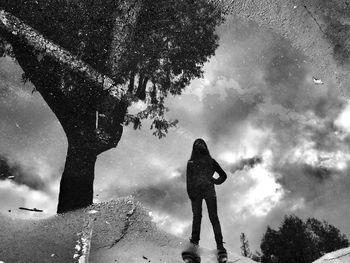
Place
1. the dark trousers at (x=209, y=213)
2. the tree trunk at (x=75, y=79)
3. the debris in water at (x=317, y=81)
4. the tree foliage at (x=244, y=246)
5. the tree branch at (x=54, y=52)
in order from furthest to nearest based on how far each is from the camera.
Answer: the debris in water at (x=317, y=81) → the tree branch at (x=54, y=52) → the tree trunk at (x=75, y=79) → the tree foliage at (x=244, y=246) → the dark trousers at (x=209, y=213)

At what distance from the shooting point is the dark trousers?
421 centimetres

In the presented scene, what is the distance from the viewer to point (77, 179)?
14.5 ft

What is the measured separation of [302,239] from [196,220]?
181 centimetres

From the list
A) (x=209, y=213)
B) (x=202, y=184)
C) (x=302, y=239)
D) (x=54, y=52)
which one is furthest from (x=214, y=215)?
(x=54, y=52)

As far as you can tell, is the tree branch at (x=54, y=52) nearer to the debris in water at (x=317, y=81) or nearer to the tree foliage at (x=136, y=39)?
the tree foliage at (x=136, y=39)

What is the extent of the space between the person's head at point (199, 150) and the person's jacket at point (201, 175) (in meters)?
0.05

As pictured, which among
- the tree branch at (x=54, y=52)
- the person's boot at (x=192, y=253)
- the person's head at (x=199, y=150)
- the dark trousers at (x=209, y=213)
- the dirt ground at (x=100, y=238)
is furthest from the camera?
the tree branch at (x=54, y=52)

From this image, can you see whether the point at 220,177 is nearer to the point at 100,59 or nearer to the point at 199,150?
the point at 199,150

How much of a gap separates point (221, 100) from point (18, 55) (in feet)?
9.37

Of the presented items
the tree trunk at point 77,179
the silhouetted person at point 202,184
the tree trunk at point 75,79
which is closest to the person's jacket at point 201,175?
the silhouetted person at point 202,184

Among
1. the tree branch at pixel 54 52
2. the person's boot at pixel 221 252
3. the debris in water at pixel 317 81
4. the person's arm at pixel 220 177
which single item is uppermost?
the tree branch at pixel 54 52

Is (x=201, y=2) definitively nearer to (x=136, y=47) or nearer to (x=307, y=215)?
(x=136, y=47)

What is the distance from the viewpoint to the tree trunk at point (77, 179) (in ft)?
14.1

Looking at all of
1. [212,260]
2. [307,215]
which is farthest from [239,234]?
[307,215]
